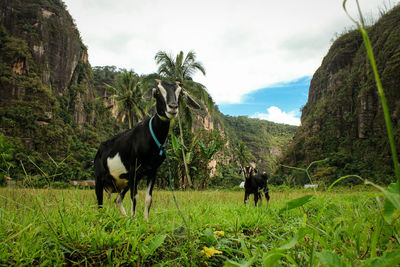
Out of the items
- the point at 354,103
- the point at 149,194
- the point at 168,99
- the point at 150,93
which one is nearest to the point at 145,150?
the point at 149,194

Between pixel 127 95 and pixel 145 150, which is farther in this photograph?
pixel 127 95

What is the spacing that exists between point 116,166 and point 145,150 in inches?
26.4

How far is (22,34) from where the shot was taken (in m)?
63.0

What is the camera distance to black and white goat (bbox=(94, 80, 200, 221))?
3020 mm

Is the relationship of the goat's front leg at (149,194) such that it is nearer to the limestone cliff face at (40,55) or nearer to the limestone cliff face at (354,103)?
the limestone cliff face at (354,103)

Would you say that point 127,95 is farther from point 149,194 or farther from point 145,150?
point 149,194

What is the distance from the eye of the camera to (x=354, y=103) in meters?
47.2

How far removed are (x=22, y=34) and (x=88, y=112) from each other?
2652cm

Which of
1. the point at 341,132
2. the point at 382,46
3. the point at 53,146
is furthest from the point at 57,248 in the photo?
the point at 53,146

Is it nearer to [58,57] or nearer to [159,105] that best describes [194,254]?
[159,105]

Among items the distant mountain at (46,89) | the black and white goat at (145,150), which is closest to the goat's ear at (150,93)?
the black and white goat at (145,150)

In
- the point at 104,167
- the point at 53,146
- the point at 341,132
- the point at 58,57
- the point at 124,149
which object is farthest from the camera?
the point at 58,57

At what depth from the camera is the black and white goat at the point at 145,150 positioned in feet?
9.91

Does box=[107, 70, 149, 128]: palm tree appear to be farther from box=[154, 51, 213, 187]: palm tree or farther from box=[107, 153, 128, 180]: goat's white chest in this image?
box=[107, 153, 128, 180]: goat's white chest
